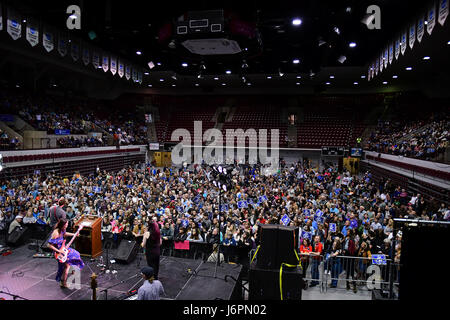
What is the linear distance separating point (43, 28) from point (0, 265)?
12.7 m

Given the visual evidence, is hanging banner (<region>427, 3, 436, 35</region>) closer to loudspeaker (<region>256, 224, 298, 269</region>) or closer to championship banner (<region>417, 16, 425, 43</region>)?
championship banner (<region>417, 16, 425, 43</region>)

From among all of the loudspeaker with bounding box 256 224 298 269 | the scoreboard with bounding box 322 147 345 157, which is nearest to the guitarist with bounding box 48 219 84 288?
the loudspeaker with bounding box 256 224 298 269

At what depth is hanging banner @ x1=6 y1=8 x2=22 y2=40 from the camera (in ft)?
42.8

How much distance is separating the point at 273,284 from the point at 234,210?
571 centimetres

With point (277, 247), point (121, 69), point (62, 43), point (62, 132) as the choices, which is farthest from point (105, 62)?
point (277, 247)

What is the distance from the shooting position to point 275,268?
227 inches

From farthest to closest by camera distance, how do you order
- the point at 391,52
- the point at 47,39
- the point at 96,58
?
the point at 96,58 < the point at 47,39 < the point at 391,52

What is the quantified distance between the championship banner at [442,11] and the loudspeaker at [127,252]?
1146cm

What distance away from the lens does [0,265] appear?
757 cm

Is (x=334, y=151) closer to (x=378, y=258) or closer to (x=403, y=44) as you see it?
(x=403, y=44)

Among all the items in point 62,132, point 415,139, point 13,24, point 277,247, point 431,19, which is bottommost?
point 277,247

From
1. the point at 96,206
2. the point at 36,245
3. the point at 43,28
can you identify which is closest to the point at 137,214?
the point at 96,206

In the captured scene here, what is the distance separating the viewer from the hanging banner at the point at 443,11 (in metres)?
9.15
